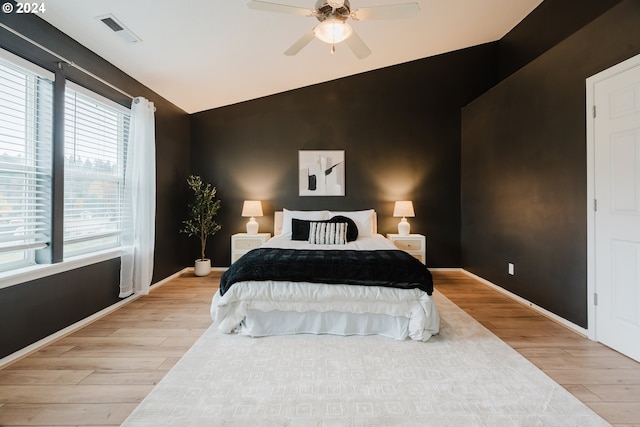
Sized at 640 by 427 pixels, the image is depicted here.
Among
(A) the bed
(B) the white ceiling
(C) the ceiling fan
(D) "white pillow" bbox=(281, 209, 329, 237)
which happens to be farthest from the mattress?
(B) the white ceiling

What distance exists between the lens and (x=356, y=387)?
1849 mm

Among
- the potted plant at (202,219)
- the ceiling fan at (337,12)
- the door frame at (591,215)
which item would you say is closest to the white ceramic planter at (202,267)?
the potted plant at (202,219)

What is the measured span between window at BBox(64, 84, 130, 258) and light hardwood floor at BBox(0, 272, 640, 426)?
84 centimetres

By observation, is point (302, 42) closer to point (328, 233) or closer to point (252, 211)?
point (328, 233)

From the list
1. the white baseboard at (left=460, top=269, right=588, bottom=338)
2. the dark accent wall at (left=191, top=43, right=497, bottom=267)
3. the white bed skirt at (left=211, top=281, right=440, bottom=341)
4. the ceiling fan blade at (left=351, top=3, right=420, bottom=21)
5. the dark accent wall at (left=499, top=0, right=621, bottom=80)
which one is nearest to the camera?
the ceiling fan blade at (left=351, top=3, right=420, bottom=21)

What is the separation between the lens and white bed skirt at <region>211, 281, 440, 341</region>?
A: 2498mm

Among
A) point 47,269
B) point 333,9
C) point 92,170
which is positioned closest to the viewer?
point 333,9

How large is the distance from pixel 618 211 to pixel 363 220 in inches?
106

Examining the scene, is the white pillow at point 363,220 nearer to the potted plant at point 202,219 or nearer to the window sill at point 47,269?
the potted plant at point 202,219

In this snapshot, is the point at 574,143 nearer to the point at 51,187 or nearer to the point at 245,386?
the point at 245,386

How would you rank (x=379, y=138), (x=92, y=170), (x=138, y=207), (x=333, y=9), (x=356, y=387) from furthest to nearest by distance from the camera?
(x=379, y=138)
(x=138, y=207)
(x=92, y=170)
(x=333, y=9)
(x=356, y=387)

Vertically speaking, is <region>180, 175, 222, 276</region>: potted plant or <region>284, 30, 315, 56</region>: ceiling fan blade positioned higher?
<region>284, 30, 315, 56</region>: ceiling fan blade

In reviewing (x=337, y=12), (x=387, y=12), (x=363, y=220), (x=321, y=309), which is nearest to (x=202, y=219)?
(x=363, y=220)

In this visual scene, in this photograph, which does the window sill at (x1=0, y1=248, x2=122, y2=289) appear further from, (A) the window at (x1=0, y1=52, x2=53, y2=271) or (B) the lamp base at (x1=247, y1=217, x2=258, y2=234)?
(B) the lamp base at (x1=247, y1=217, x2=258, y2=234)
